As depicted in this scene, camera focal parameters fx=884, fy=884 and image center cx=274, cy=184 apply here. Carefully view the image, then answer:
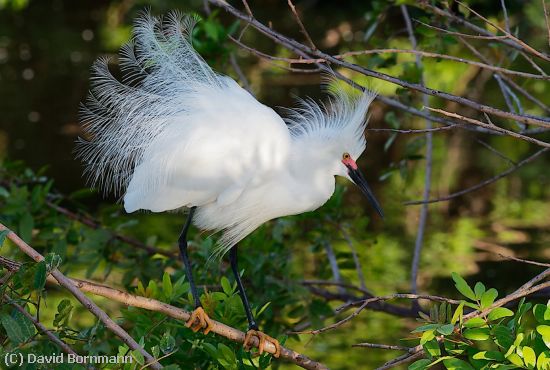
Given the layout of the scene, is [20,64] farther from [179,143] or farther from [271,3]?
[179,143]

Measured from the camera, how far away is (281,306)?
3.77 metres

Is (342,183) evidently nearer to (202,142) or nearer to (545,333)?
(202,142)

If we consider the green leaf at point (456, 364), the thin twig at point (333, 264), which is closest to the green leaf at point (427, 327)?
the green leaf at point (456, 364)

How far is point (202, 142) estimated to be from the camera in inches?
116

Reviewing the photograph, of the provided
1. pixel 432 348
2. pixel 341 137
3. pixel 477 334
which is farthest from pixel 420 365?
pixel 341 137

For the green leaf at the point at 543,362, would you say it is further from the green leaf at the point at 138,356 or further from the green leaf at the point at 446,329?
the green leaf at the point at 138,356

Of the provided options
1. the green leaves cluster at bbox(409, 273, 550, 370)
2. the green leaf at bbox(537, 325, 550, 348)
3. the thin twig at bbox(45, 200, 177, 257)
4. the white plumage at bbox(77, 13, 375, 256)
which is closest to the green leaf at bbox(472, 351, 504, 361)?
the green leaves cluster at bbox(409, 273, 550, 370)

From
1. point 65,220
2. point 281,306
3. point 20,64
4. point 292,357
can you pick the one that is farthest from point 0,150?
point 292,357

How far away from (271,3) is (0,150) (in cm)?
522

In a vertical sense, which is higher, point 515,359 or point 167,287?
point 515,359

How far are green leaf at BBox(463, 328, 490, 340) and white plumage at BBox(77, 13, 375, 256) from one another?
3.51 feet

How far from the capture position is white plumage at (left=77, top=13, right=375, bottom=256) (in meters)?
2.96

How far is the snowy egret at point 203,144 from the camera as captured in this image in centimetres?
296

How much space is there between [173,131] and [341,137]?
0.58 m
